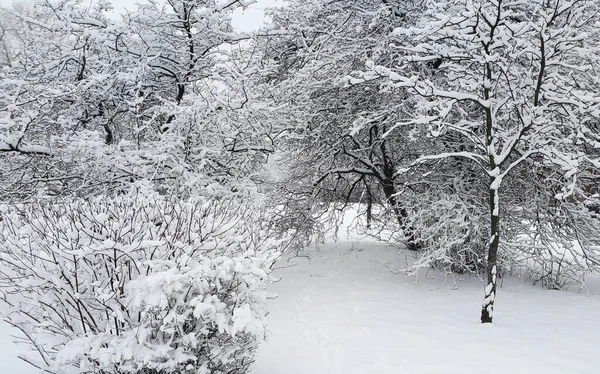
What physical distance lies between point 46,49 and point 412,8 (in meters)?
6.79

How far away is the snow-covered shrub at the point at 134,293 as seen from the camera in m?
3.21

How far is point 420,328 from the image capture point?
17.8ft

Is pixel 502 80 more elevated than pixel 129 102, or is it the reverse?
pixel 502 80

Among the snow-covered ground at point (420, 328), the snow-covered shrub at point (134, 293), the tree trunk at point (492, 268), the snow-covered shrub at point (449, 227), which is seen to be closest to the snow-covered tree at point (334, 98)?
the snow-covered shrub at point (449, 227)

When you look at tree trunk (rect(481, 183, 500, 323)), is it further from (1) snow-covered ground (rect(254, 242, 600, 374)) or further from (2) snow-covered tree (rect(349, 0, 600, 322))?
(1) snow-covered ground (rect(254, 242, 600, 374))

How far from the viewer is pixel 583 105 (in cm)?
501

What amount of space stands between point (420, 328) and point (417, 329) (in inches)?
2.3

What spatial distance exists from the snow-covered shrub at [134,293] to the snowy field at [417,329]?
2.93 feet

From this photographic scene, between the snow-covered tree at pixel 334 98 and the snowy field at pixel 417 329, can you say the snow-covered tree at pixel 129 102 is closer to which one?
the snow-covered tree at pixel 334 98

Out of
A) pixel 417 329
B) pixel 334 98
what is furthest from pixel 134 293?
pixel 334 98

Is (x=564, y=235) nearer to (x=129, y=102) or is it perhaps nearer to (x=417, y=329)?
(x=417, y=329)

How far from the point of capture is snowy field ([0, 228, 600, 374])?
4289 millimetres

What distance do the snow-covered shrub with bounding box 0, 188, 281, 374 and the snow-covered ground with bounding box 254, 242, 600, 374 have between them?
1.13 metres

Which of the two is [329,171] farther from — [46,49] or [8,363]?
[8,363]
